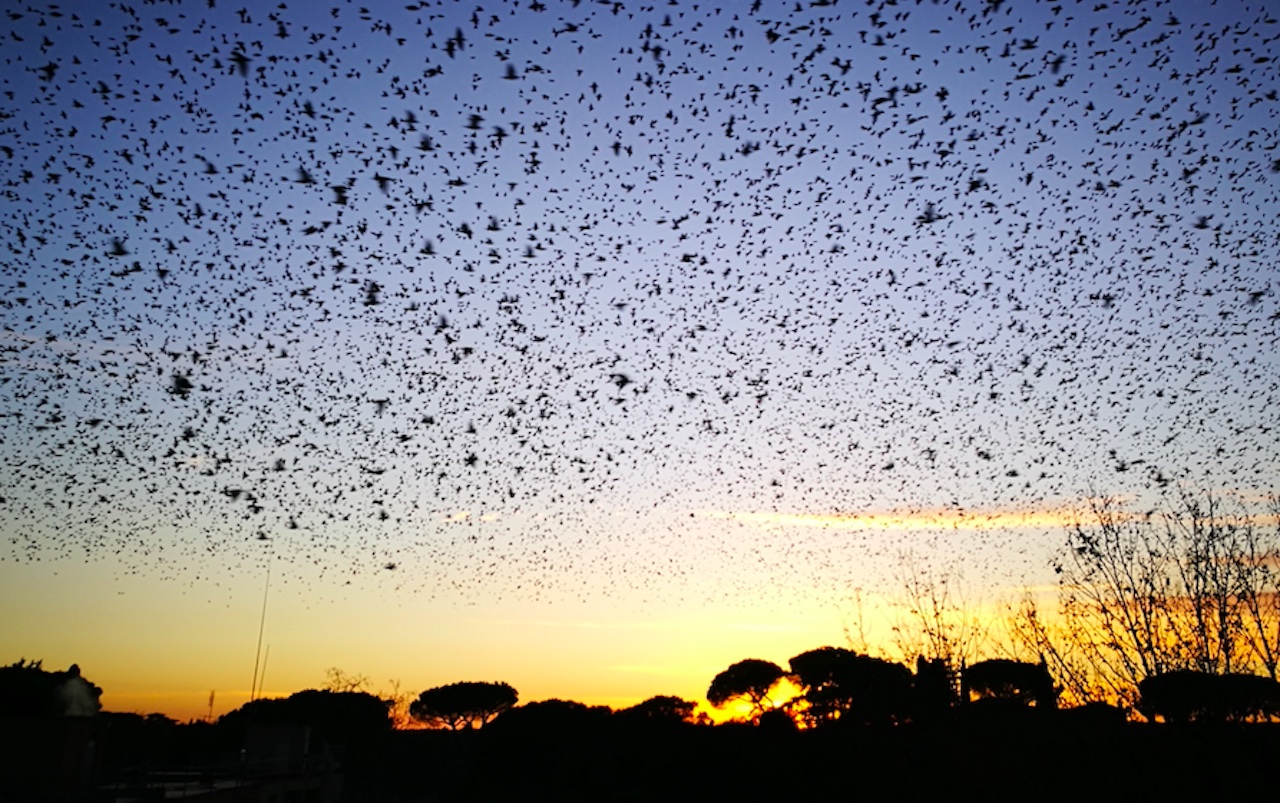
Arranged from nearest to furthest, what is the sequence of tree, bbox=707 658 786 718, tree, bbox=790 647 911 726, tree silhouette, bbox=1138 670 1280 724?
tree silhouette, bbox=1138 670 1280 724, tree, bbox=790 647 911 726, tree, bbox=707 658 786 718

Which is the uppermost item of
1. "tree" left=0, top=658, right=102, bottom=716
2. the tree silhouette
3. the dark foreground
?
"tree" left=0, top=658, right=102, bottom=716

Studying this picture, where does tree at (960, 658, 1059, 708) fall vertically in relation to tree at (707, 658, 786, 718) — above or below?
below

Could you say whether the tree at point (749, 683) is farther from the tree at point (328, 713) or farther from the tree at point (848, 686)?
the tree at point (328, 713)

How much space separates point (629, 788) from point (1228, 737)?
4157 cm

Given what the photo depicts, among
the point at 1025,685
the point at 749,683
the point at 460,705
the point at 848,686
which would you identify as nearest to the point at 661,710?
the point at 749,683

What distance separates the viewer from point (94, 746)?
27.5 metres

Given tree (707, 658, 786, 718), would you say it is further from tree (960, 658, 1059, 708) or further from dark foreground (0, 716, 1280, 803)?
tree (960, 658, 1059, 708)

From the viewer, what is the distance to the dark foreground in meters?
8.81

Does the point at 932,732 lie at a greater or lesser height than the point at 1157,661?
lesser

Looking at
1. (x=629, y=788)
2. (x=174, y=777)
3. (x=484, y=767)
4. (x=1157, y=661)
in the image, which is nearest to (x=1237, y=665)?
(x=1157, y=661)

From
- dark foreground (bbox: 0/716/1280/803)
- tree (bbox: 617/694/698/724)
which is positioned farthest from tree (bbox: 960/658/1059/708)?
tree (bbox: 617/694/698/724)

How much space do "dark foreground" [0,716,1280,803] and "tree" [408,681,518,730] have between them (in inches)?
246

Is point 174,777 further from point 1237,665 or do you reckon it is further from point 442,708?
point 442,708

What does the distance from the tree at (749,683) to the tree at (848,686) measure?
168 inches
